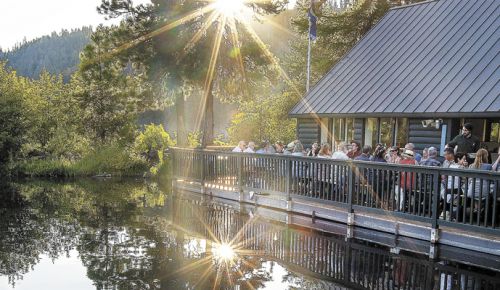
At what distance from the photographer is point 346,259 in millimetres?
7941

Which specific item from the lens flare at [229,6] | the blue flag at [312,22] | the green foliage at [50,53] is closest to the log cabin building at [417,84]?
the blue flag at [312,22]

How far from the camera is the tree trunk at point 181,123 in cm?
2484

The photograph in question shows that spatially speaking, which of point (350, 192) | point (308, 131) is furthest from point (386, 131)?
point (350, 192)

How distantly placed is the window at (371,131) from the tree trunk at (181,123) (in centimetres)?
1152

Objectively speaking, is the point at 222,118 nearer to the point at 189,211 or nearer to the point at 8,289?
the point at 189,211

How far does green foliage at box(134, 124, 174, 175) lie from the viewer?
25016mm

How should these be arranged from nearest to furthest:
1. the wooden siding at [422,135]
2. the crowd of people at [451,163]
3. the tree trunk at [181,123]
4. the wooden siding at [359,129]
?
the crowd of people at [451,163]
the wooden siding at [422,135]
the wooden siding at [359,129]
the tree trunk at [181,123]

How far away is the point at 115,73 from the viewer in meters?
24.6

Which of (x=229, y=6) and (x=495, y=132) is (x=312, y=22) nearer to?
(x=229, y=6)

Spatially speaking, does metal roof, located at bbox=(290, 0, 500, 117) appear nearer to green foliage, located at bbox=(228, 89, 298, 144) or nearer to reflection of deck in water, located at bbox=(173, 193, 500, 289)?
reflection of deck in water, located at bbox=(173, 193, 500, 289)

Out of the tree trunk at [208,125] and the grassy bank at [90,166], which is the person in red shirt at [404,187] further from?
the grassy bank at [90,166]

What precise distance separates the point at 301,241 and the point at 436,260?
8.30ft

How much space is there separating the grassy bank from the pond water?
10920 mm

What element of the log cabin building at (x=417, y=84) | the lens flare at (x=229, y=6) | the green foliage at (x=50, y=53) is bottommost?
the log cabin building at (x=417, y=84)
